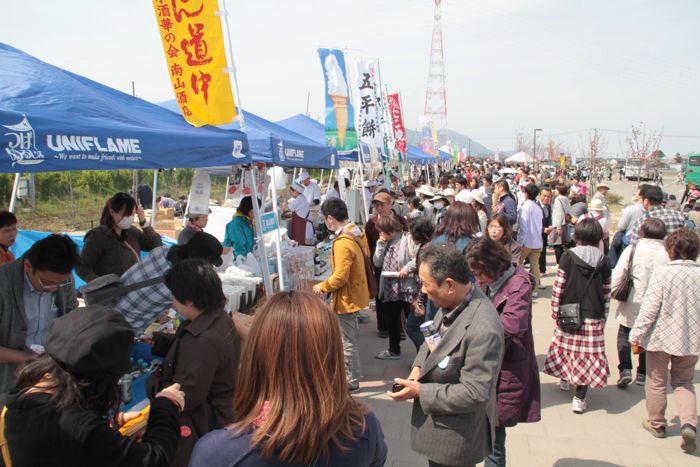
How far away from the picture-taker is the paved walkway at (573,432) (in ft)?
12.3

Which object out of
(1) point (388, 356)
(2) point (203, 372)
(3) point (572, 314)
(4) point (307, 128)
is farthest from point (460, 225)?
(4) point (307, 128)

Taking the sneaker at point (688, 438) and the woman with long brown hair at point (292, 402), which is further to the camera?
the sneaker at point (688, 438)

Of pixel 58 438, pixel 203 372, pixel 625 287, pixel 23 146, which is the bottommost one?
pixel 625 287

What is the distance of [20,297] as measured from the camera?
281cm

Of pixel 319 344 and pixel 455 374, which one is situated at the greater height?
pixel 319 344

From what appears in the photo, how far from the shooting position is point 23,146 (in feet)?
8.93

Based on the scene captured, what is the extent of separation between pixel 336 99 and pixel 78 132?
5.91 m

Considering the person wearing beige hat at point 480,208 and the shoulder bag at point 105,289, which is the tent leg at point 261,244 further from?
the person wearing beige hat at point 480,208

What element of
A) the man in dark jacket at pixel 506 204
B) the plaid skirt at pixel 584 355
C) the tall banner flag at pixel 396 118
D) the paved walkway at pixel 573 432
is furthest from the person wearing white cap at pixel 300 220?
the plaid skirt at pixel 584 355

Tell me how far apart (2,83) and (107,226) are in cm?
147

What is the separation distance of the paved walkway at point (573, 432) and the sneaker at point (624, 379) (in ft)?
0.22

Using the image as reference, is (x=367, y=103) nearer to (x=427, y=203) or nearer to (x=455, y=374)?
(x=427, y=203)

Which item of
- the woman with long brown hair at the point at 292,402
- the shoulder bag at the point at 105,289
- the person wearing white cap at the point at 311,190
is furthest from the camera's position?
the person wearing white cap at the point at 311,190

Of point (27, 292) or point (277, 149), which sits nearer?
point (27, 292)
